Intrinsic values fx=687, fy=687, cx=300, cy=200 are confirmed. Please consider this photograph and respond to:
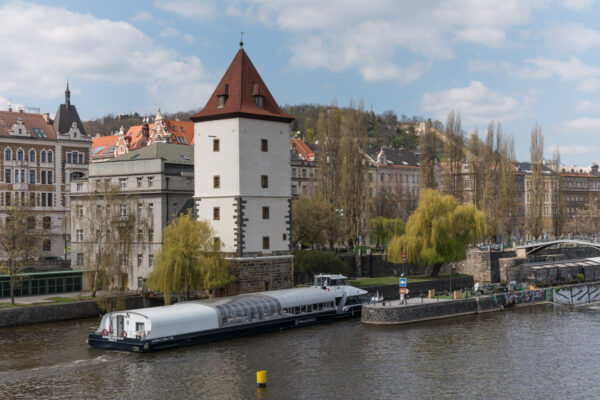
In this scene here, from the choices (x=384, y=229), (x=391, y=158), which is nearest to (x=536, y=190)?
(x=384, y=229)

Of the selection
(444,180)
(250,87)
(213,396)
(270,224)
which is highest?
(250,87)

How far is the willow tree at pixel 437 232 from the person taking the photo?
7300 cm

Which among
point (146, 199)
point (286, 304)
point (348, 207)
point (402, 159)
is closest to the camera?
point (286, 304)

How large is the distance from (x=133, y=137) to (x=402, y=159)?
183ft

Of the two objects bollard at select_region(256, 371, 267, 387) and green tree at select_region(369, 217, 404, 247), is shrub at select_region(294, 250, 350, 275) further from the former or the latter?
bollard at select_region(256, 371, 267, 387)

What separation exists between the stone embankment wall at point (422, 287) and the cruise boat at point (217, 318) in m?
9.97

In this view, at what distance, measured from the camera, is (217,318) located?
4597 cm

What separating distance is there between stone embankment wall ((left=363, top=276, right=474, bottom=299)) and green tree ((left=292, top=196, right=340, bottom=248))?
11457mm

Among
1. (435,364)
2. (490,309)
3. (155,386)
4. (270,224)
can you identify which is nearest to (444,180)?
(490,309)

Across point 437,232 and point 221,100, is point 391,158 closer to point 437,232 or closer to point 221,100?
point 437,232

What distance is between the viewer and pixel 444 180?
9569cm

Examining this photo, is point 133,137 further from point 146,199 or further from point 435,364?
point 435,364

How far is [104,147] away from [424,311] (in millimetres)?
97208

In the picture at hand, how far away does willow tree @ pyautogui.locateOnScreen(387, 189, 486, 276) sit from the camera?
2874 inches
